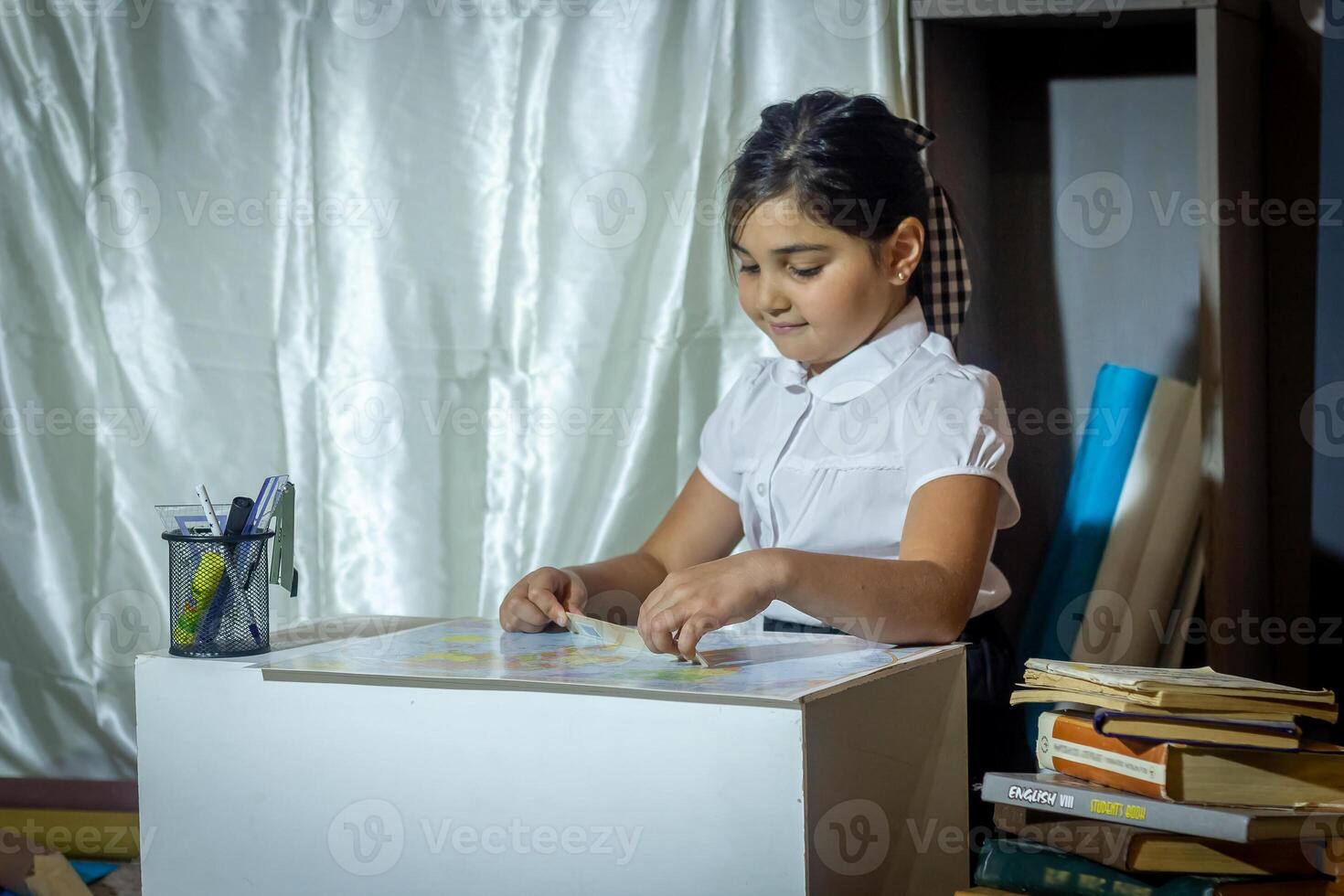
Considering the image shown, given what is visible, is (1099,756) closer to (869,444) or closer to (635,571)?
(869,444)

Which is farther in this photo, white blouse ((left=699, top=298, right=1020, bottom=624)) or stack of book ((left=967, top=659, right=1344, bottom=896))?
white blouse ((left=699, top=298, right=1020, bottom=624))

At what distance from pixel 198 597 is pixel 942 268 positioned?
89 cm

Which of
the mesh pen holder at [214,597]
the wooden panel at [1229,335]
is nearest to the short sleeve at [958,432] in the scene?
the wooden panel at [1229,335]

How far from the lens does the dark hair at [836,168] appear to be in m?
1.35

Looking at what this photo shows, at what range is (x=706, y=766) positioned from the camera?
34.0 inches

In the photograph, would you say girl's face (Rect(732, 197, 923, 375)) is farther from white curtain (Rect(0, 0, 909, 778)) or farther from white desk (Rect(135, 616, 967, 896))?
white curtain (Rect(0, 0, 909, 778))

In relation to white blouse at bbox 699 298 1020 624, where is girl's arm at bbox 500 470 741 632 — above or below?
below

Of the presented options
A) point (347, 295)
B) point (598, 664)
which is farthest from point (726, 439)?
point (347, 295)

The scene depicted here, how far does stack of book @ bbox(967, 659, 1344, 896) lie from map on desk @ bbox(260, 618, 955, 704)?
0.15m

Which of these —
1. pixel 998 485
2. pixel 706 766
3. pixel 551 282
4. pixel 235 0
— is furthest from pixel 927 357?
pixel 235 0

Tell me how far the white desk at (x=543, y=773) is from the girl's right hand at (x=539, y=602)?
0.29 feet

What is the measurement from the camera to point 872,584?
1121 mm

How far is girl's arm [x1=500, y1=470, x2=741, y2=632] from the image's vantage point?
48.7 inches

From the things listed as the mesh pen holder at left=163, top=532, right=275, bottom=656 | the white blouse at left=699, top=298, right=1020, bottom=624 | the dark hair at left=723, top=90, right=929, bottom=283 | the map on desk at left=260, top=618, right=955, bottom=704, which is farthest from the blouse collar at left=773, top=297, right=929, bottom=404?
the mesh pen holder at left=163, top=532, right=275, bottom=656
